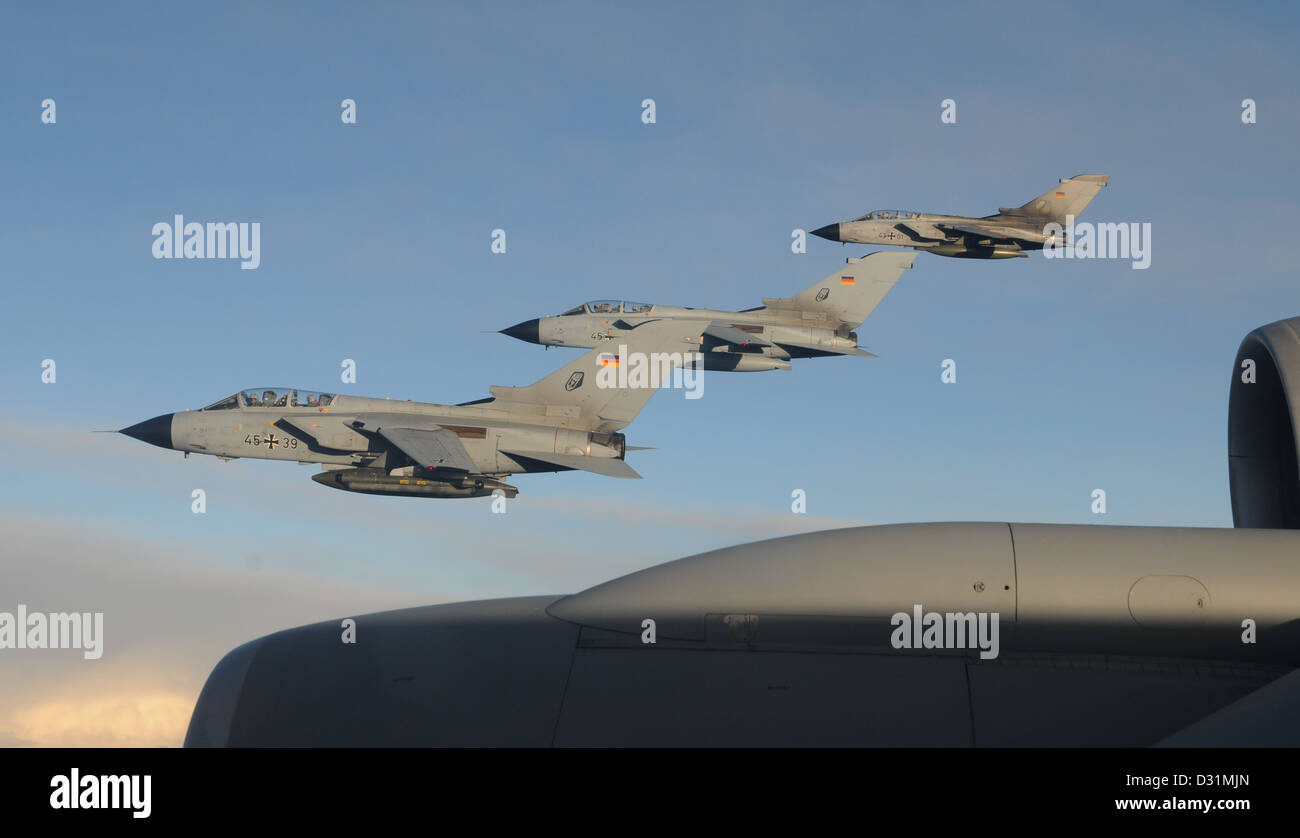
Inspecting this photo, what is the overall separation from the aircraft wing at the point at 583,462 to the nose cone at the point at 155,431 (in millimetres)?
9847

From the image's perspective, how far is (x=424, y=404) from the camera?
112 feet

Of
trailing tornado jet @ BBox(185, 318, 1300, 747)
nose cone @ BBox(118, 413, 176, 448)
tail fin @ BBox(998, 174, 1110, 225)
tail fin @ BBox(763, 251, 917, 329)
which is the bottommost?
trailing tornado jet @ BBox(185, 318, 1300, 747)

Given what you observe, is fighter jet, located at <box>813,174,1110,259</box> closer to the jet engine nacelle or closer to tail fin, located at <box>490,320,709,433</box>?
tail fin, located at <box>490,320,709,433</box>

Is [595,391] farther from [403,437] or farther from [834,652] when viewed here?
[834,652]

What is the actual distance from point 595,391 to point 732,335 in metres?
→ 10.2

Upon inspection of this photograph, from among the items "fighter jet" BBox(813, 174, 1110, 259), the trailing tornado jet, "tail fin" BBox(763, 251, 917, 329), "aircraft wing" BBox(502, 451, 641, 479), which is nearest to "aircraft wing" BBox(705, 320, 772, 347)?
"tail fin" BBox(763, 251, 917, 329)

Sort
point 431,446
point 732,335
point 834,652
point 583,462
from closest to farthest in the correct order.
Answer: point 834,652
point 431,446
point 583,462
point 732,335

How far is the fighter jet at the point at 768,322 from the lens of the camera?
45156mm

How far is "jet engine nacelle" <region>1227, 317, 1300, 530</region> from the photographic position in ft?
30.4

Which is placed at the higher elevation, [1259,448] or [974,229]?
[974,229]

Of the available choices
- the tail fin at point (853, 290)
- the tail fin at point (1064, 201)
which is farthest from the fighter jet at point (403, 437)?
the tail fin at point (1064, 201)

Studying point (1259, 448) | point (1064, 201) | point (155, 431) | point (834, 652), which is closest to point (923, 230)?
point (1064, 201)

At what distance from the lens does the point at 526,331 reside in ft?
152

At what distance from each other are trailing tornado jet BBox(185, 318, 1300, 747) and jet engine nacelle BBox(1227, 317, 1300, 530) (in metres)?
2.41
